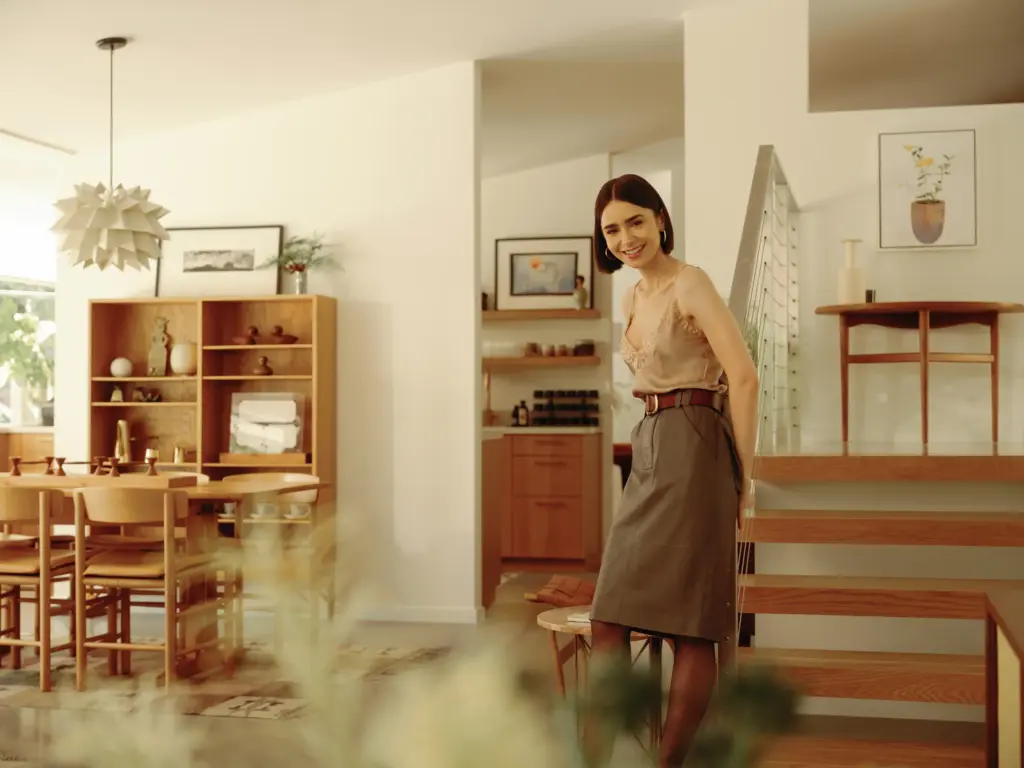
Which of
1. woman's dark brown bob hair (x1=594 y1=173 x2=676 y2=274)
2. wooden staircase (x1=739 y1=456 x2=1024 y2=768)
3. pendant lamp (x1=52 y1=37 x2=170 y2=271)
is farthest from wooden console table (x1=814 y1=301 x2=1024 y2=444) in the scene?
pendant lamp (x1=52 y1=37 x2=170 y2=271)

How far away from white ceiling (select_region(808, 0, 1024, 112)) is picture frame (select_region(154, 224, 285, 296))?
136 inches

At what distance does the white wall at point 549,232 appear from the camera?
366 inches

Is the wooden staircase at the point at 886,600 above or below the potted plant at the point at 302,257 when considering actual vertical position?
below

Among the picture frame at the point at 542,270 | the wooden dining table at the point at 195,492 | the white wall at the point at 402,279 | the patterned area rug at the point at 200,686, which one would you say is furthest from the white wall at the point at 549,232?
the patterned area rug at the point at 200,686

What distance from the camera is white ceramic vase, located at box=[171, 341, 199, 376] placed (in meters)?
6.83

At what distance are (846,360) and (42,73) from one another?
421 centimetres

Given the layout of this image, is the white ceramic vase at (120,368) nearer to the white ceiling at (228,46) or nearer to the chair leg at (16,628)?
the white ceiling at (228,46)

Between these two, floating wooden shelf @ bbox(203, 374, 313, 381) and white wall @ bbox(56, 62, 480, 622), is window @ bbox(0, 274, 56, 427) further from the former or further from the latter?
white wall @ bbox(56, 62, 480, 622)

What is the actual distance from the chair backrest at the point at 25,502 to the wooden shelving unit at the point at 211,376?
1.68 meters

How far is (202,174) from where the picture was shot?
22.8 ft

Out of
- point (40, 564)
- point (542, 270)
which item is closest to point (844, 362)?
point (40, 564)

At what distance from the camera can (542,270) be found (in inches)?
368

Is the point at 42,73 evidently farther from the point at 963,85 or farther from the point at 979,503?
the point at 963,85

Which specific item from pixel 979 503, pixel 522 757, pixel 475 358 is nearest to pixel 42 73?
pixel 475 358
